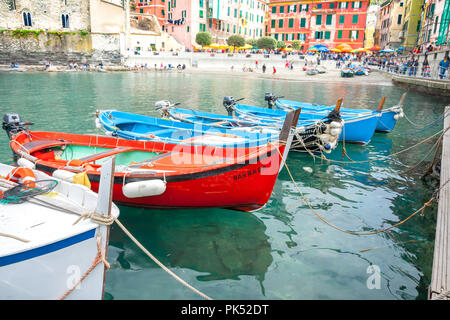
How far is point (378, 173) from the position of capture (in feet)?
32.9

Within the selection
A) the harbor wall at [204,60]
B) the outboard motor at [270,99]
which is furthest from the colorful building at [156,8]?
the outboard motor at [270,99]

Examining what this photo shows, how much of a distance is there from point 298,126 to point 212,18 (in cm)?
5991

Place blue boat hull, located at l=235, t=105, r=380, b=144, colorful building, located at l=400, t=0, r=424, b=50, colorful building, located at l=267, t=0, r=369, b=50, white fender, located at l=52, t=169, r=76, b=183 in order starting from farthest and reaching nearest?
colorful building, located at l=267, t=0, r=369, b=50 → colorful building, located at l=400, t=0, r=424, b=50 → blue boat hull, located at l=235, t=105, r=380, b=144 → white fender, located at l=52, t=169, r=76, b=183

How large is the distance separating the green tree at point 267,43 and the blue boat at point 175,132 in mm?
50208

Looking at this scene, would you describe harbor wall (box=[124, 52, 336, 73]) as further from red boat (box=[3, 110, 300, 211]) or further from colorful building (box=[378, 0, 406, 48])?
red boat (box=[3, 110, 300, 211])

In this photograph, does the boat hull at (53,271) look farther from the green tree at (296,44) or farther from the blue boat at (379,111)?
the green tree at (296,44)

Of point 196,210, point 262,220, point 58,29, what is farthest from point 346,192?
point 58,29

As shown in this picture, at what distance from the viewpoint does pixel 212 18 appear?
6469cm

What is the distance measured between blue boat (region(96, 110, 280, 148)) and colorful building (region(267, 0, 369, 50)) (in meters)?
56.2

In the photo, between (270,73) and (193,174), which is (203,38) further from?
(193,174)

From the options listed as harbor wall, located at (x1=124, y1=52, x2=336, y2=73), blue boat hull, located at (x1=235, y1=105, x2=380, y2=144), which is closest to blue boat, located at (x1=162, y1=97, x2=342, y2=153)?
blue boat hull, located at (x1=235, y1=105, x2=380, y2=144)

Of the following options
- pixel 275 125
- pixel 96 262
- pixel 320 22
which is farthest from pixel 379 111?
pixel 320 22

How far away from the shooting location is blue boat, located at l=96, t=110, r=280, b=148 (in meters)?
9.01

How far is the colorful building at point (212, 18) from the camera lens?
60531 mm
